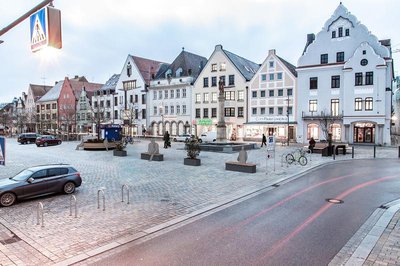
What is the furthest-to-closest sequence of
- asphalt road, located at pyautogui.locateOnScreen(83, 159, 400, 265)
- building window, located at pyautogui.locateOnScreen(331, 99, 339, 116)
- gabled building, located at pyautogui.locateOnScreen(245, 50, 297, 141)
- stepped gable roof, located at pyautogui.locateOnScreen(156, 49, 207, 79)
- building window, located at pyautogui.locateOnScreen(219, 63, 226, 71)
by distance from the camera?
1. stepped gable roof, located at pyautogui.locateOnScreen(156, 49, 207, 79)
2. building window, located at pyautogui.locateOnScreen(219, 63, 226, 71)
3. gabled building, located at pyautogui.locateOnScreen(245, 50, 297, 141)
4. building window, located at pyautogui.locateOnScreen(331, 99, 339, 116)
5. asphalt road, located at pyautogui.locateOnScreen(83, 159, 400, 265)

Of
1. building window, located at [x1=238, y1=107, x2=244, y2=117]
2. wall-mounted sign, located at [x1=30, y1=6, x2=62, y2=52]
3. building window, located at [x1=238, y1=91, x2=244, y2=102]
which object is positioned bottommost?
wall-mounted sign, located at [x1=30, y1=6, x2=62, y2=52]

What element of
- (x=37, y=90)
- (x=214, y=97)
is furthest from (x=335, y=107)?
(x=37, y=90)

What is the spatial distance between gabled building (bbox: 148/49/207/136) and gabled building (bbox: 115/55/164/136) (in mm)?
1973

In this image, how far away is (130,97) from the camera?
223ft

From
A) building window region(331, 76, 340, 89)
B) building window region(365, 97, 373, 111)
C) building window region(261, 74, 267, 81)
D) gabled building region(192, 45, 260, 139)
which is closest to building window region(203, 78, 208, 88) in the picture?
gabled building region(192, 45, 260, 139)

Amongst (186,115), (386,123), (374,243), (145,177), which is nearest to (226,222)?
(374,243)

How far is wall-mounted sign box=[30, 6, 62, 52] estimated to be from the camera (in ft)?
18.1

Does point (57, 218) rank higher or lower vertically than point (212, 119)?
lower

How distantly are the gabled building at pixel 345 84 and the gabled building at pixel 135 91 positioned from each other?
3362 centimetres

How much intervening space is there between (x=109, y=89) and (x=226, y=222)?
68185mm

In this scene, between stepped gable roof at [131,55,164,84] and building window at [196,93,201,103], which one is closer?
building window at [196,93,201,103]

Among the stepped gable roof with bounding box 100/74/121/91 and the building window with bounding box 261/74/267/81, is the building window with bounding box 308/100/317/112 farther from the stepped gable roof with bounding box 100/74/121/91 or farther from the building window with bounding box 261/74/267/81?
the stepped gable roof with bounding box 100/74/121/91

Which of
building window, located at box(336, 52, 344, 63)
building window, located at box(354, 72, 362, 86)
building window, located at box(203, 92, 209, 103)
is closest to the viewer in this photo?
building window, located at box(354, 72, 362, 86)

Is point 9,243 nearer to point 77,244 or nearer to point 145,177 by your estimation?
point 77,244
